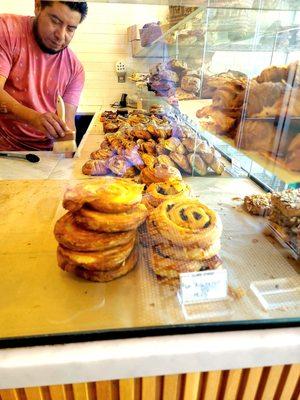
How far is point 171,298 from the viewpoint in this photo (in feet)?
2.35

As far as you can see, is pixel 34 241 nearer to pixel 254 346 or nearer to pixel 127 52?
pixel 254 346

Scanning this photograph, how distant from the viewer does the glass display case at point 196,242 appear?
2.16ft

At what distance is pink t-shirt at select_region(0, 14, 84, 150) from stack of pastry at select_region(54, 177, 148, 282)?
4.05 feet

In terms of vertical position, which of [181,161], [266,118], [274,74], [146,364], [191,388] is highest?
[274,74]

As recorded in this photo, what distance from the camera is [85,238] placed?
727 millimetres

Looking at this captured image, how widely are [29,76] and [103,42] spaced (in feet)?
1.62

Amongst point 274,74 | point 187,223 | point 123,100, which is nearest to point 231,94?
point 274,74

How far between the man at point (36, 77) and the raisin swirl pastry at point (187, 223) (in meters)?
0.98

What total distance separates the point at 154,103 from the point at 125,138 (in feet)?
3.34

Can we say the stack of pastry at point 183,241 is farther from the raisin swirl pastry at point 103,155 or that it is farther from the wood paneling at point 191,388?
the raisin swirl pastry at point 103,155

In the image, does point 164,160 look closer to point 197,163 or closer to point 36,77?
point 197,163

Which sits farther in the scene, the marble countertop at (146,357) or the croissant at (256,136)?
the croissant at (256,136)

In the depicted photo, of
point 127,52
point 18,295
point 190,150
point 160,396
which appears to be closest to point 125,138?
point 190,150

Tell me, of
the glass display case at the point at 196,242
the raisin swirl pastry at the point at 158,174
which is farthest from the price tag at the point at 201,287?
the raisin swirl pastry at the point at 158,174
